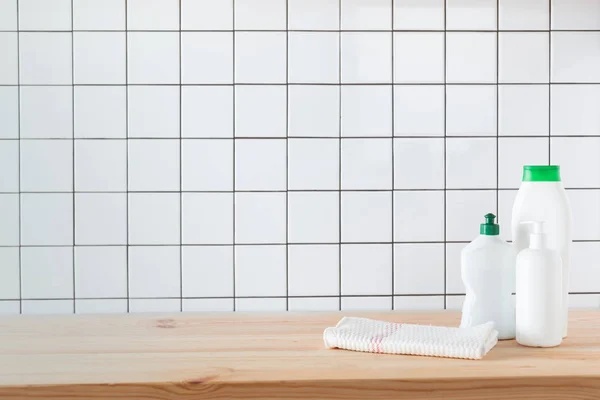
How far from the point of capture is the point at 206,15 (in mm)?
1473

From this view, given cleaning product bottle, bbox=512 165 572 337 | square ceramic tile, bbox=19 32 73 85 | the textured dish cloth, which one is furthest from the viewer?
square ceramic tile, bbox=19 32 73 85

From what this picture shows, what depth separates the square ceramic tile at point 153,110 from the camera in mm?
1471

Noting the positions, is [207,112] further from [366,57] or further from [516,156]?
[516,156]

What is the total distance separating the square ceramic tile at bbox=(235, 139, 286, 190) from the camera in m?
1.48

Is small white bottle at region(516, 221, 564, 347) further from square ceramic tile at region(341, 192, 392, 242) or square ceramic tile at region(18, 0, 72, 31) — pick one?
square ceramic tile at region(18, 0, 72, 31)

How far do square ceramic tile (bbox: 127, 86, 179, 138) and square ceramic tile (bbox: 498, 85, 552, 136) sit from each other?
0.75 metres

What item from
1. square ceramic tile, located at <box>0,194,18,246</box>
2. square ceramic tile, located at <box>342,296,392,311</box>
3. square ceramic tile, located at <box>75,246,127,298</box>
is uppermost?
square ceramic tile, located at <box>0,194,18,246</box>

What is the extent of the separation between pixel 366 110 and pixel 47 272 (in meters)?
0.81

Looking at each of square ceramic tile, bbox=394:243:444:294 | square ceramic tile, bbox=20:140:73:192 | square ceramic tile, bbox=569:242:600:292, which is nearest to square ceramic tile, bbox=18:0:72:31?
square ceramic tile, bbox=20:140:73:192

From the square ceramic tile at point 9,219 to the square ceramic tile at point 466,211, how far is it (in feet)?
3.19

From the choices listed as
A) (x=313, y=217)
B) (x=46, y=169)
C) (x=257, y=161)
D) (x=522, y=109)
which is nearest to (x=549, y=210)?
(x=522, y=109)

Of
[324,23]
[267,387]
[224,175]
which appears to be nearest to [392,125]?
[324,23]

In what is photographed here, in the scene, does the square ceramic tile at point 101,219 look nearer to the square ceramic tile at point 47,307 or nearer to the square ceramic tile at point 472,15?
the square ceramic tile at point 47,307

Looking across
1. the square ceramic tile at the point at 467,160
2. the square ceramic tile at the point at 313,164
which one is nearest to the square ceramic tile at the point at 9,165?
the square ceramic tile at the point at 313,164
